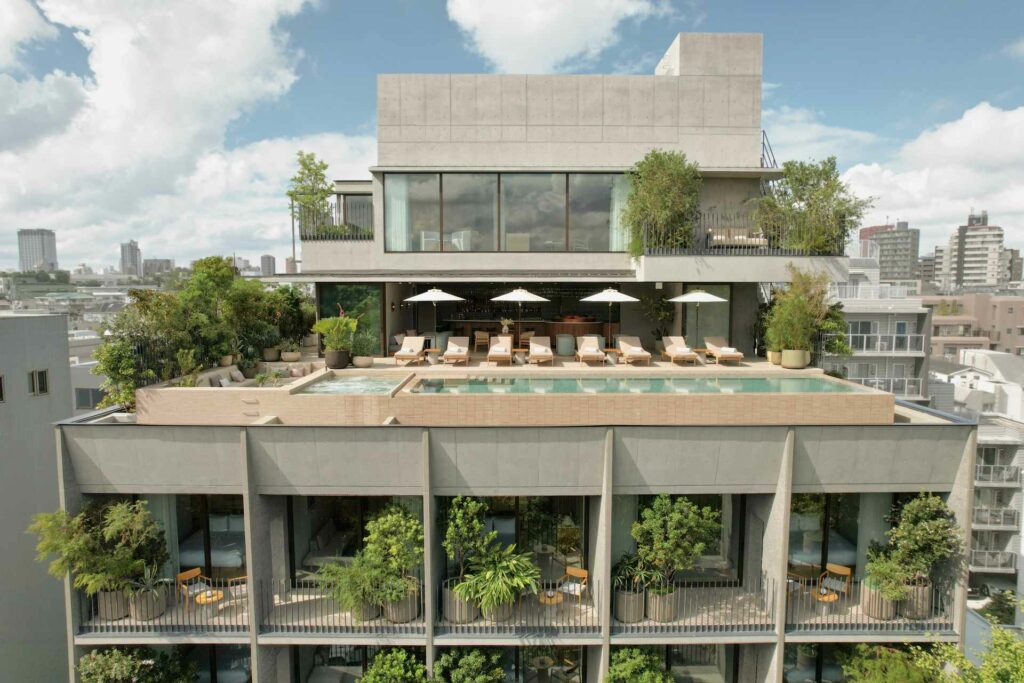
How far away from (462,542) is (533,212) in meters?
11.9

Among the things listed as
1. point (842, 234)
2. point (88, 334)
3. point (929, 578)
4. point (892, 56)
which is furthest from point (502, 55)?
point (88, 334)

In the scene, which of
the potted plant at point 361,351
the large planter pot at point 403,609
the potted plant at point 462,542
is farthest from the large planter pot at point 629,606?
the potted plant at point 361,351

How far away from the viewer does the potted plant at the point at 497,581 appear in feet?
33.4

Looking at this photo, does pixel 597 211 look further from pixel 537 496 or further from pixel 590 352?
pixel 537 496

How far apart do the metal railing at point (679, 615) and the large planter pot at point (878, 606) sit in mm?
1953

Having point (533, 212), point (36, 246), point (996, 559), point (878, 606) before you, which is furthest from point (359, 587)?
point (36, 246)

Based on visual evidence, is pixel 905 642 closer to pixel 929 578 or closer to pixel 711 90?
pixel 929 578

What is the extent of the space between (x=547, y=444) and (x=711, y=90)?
1487 centimetres

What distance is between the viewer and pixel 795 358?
16.2 meters

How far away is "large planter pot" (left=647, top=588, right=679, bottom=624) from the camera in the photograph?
10672mm

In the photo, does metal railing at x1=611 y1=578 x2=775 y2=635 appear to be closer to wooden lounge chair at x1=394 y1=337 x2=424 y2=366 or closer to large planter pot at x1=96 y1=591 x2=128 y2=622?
wooden lounge chair at x1=394 y1=337 x2=424 y2=366

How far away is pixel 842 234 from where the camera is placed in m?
17.4

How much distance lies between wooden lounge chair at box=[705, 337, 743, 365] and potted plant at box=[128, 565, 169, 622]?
50.9ft

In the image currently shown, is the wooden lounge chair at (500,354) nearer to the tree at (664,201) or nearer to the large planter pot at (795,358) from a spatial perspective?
the tree at (664,201)
